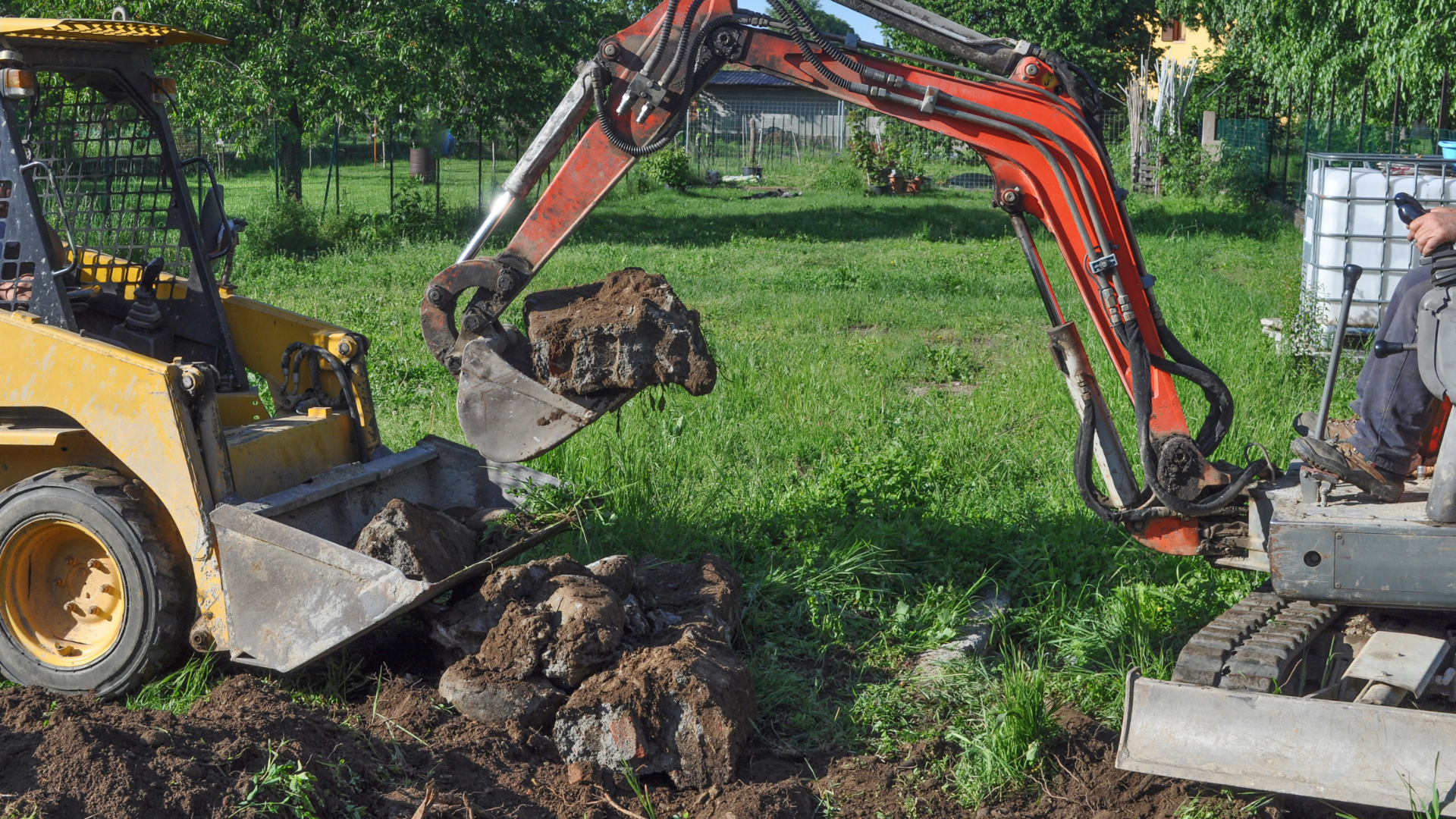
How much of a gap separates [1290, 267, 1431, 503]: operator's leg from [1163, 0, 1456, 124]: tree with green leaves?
35.2 feet

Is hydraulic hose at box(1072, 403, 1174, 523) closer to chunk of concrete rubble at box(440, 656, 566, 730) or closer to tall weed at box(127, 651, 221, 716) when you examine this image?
chunk of concrete rubble at box(440, 656, 566, 730)

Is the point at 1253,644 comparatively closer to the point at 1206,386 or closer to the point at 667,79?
the point at 1206,386

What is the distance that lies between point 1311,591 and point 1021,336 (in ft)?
24.5

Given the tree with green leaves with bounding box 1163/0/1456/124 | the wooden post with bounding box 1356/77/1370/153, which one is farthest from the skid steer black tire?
the wooden post with bounding box 1356/77/1370/153

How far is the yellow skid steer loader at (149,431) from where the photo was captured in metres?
4.60

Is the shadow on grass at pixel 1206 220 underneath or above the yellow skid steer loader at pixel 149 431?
above

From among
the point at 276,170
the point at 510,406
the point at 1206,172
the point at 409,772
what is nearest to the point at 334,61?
the point at 276,170

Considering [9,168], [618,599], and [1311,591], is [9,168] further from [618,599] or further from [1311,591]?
[1311,591]

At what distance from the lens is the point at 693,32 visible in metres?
4.67

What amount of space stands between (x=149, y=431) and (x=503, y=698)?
1.71 meters

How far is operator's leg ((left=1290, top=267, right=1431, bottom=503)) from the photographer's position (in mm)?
4203

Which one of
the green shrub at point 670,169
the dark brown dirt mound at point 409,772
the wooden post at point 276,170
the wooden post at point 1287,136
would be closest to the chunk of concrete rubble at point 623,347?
the dark brown dirt mound at point 409,772

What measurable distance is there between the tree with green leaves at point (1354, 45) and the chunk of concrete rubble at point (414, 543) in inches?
500

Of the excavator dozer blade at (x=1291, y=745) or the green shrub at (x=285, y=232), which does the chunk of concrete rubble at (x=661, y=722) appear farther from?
the green shrub at (x=285, y=232)
